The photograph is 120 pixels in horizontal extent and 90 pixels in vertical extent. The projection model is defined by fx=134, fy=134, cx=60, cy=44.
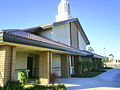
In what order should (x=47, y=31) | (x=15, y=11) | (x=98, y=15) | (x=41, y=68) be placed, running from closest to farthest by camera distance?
1. (x=41, y=68)
2. (x=15, y=11)
3. (x=98, y=15)
4. (x=47, y=31)

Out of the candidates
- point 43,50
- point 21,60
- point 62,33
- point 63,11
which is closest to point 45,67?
point 43,50

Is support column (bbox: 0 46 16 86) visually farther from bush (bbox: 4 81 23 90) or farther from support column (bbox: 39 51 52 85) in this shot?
support column (bbox: 39 51 52 85)

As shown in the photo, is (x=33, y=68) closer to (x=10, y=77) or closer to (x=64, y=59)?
(x=64, y=59)

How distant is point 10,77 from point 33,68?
9633 millimetres

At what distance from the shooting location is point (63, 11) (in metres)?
26.5

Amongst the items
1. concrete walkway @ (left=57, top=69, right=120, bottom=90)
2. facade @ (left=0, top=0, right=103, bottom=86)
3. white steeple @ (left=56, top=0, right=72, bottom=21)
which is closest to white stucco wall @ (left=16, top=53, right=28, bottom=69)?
facade @ (left=0, top=0, right=103, bottom=86)

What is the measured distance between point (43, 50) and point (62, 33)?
7.68m

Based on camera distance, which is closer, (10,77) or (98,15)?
(10,77)

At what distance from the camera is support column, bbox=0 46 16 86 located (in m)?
7.29

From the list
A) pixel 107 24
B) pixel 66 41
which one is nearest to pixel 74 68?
pixel 66 41

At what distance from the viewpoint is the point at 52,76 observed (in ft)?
34.3

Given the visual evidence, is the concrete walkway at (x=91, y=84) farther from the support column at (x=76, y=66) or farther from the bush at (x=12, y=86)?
the support column at (x=76, y=66)

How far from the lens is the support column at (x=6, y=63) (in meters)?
7.29

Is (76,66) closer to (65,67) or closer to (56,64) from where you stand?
(56,64)
